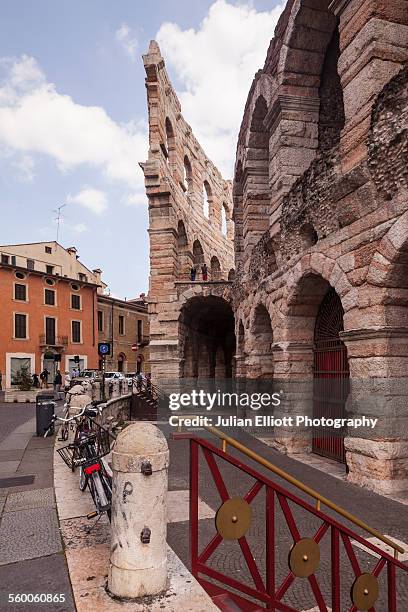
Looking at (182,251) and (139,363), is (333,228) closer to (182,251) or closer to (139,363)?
(182,251)

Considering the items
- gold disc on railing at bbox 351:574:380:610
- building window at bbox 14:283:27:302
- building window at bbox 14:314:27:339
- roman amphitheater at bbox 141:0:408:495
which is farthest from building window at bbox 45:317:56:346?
gold disc on railing at bbox 351:574:380:610

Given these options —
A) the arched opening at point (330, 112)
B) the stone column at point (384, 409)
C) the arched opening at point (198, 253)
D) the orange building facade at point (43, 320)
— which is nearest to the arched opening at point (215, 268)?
the arched opening at point (198, 253)

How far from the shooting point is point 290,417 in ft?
28.8

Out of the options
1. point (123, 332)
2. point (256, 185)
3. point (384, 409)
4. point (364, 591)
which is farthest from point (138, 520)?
point (123, 332)

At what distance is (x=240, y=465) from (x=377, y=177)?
193 inches

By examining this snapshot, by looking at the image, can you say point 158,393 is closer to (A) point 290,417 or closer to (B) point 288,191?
(A) point 290,417

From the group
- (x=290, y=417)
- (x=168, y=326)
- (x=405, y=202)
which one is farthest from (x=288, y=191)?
(x=168, y=326)

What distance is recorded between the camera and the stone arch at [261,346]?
1132cm

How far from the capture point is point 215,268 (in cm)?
2591

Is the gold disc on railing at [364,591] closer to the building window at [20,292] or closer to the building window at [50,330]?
the building window at [20,292]

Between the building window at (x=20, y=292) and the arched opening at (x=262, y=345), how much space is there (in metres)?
24.0

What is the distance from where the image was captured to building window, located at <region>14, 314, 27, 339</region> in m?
30.9

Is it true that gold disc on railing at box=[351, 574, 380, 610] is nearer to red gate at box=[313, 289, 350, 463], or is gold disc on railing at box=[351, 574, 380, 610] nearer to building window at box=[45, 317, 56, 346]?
red gate at box=[313, 289, 350, 463]

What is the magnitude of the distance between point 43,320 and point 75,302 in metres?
3.29
